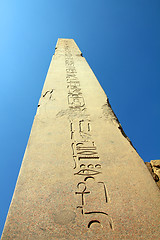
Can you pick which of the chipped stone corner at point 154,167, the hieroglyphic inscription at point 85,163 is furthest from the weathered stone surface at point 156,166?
the hieroglyphic inscription at point 85,163

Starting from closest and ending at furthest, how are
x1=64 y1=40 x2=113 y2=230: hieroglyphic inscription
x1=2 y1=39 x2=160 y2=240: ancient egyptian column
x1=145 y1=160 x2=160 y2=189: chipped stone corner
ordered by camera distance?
x1=2 y1=39 x2=160 y2=240: ancient egyptian column, x1=64 y1=40 x2=113 y2=230: hieroglyphic inscription, x1=145 y1=160 x2=160 y2=189: chipped stone corner

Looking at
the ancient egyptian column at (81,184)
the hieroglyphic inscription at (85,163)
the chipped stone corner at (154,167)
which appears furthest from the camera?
the chipped stone corner at (154,167)

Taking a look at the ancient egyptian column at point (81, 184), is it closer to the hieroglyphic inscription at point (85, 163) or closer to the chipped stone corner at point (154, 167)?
the hieroglyphic inscription at point (85, 163)

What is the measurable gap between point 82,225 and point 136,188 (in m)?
0.49

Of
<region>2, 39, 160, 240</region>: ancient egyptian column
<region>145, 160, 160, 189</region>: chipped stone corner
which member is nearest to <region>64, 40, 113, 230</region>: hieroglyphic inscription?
<region>2, 39, 160, 240</region>: ancient egyptian column

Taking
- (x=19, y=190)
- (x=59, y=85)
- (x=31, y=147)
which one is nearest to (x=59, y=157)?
(x=31, y=147)

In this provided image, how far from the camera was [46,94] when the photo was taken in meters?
2.57

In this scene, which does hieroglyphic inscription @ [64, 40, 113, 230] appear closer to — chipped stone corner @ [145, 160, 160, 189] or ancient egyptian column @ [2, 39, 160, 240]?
ancient egyptian column @ [2, 39, 160, 240]

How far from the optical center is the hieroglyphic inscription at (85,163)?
1161 millimetres

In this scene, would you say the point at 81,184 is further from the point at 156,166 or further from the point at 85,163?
the point at 156,166

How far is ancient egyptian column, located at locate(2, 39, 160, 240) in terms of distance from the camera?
1.04 m

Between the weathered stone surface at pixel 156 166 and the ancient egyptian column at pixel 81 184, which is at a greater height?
the weathered stone surface at pixel 156 166

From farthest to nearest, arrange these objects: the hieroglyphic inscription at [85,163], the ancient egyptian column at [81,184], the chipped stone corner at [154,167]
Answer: the chipped stone corner at [154,167]
the hieroglyphic inscription at [85,163]
the ancient egyptian column at [81,184]

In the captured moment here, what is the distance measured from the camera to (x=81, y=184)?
1312 millimetres
